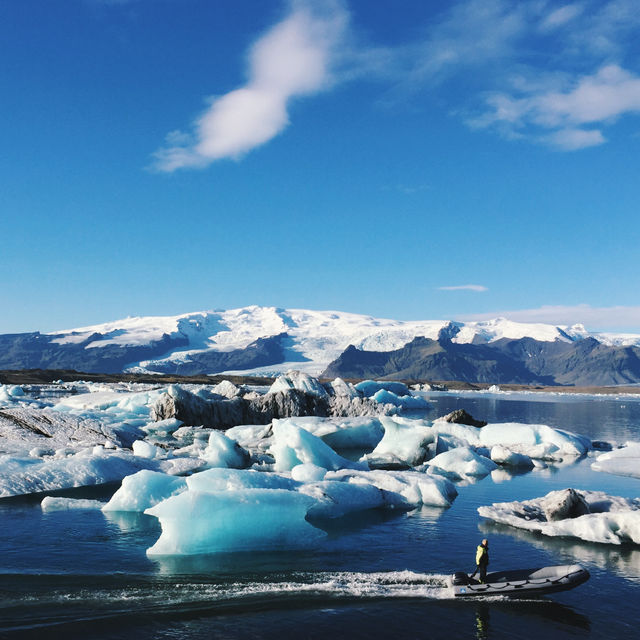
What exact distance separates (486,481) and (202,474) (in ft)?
35.2

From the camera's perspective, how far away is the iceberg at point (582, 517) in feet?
40.5

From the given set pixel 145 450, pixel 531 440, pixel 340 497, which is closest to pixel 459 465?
pixel 340 497

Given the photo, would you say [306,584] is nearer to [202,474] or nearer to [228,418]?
[202,474]

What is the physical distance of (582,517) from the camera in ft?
42.0

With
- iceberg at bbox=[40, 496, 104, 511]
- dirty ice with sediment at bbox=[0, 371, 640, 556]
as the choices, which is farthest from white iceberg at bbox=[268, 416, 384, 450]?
iceberg at bbox=[40, 496, 104, 511]

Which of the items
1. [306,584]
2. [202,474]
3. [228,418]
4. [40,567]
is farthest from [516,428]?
[40,567]

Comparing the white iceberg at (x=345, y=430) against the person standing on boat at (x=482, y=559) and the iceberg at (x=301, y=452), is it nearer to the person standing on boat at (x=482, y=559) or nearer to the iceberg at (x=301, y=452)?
the iceberg at (x=301, y=452)

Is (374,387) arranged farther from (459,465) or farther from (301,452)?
(301,452)

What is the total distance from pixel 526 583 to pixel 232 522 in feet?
17.3

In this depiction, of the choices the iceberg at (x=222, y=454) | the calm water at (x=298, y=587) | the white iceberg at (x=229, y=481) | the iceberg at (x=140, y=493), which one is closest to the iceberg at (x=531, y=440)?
the iceberg at (x=222, y=454)

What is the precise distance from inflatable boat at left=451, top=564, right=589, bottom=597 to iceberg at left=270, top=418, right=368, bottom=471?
10507 millimetres

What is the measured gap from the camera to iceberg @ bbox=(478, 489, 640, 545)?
1234cm

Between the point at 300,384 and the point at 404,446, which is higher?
the point at 300,384

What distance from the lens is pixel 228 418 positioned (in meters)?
36.5
